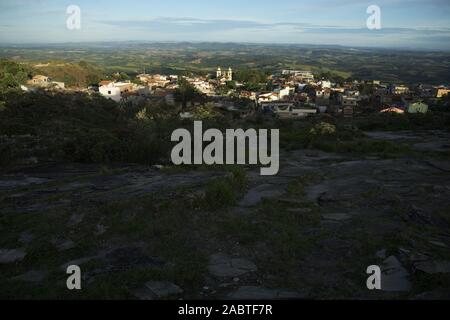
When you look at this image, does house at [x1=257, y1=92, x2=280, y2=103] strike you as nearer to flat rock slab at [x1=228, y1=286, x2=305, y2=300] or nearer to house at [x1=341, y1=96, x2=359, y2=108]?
house at [x1=341, y1=96, x2=359, y2=108]

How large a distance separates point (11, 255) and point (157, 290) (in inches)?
89.3

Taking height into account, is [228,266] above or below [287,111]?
below

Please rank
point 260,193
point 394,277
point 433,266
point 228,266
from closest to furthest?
point 394,277, point 433,266, point 228,266, point 260,193

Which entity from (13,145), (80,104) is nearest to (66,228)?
(13,145)

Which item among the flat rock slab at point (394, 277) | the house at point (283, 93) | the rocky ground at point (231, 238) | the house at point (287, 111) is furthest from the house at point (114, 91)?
the flat rock slab at point (394, 277)

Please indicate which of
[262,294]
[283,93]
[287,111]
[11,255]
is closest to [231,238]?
[262,294]

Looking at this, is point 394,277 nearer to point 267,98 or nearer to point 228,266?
point 228,266

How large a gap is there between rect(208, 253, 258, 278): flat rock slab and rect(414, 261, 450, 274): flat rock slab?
1.82 m

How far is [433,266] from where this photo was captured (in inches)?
196

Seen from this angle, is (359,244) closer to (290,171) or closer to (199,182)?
(199,182)

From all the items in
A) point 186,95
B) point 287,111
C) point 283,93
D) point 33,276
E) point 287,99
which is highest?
point 283,93

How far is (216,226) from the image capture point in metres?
6.46
